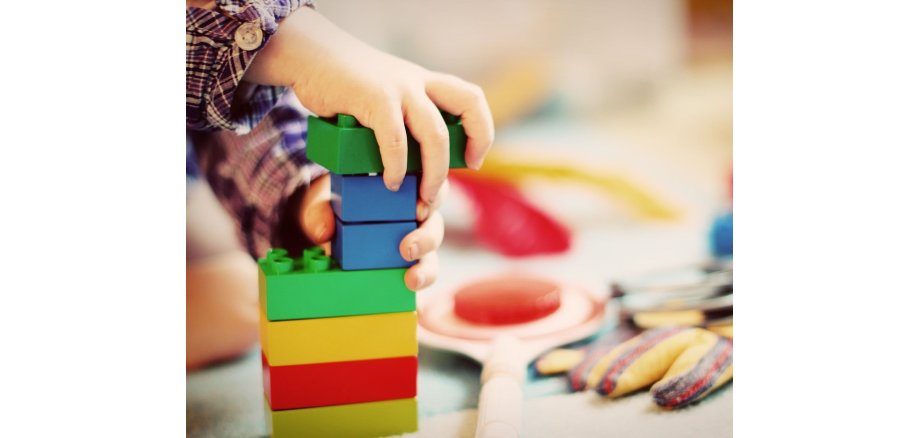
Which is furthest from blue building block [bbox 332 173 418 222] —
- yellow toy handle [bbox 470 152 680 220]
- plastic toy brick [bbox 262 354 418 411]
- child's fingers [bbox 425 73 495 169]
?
yellow toy handle [bbox 470 152 680 220]

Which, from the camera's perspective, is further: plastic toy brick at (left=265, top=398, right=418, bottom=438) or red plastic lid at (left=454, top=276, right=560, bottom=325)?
red plastic lid at (left=454, top=276, right=560, bottom=325)

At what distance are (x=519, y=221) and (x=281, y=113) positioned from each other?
0.48m

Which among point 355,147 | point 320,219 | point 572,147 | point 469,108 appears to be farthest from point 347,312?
point 572,147

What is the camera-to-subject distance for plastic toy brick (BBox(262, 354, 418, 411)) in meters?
1.75

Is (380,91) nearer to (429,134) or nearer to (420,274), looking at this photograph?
(429,134)

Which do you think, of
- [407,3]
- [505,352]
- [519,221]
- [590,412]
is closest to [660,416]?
[590,412]

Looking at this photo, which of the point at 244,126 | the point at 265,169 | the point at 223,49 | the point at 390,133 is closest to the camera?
the point at 390,133

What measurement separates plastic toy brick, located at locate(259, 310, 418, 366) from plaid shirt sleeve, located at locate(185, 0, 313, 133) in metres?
0.35

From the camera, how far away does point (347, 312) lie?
174 cm

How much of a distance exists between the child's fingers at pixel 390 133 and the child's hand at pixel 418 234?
0.10 meters

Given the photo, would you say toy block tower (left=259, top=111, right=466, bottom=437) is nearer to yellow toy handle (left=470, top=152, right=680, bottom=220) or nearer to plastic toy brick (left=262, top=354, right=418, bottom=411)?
plastic toy brick (left=262, top=354, right=418, bottom=411)

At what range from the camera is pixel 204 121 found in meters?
1.86

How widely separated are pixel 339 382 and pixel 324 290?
0.15 m

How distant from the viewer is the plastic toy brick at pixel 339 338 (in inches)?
68.1
